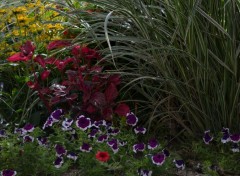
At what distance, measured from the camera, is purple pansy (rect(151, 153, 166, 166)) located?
2775 mm

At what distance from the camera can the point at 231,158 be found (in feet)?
10.3

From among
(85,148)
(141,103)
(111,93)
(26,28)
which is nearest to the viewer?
(85,148)

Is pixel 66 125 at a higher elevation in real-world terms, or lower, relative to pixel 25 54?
lower

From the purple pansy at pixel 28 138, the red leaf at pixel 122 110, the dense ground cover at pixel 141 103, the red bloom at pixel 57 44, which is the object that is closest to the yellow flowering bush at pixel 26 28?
the dense ground cover at pixel 141 103

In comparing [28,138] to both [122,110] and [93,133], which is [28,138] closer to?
[93,133]

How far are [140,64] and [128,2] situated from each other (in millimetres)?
445

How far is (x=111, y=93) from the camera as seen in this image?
3.42 m

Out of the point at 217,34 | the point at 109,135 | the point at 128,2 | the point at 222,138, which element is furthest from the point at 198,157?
the point at 128,2

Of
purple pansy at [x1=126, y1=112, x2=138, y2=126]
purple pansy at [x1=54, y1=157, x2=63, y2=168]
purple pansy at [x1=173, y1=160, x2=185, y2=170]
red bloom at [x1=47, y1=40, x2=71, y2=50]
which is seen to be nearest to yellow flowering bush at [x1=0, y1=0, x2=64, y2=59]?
red bloom at [x1=47, y1=40, x2=71, y2=50]

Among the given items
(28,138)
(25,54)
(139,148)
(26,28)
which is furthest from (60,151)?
(26,28)

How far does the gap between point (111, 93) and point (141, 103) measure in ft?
1.48

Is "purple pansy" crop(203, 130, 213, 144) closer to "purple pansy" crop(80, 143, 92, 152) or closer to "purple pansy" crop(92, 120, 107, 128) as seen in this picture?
"purple pansy" crop(92, 120, 107, 128)

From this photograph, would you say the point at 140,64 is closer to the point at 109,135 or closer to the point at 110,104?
the point at 110,104

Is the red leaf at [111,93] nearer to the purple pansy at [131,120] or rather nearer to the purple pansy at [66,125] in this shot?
the purple pansy at [131,120]
